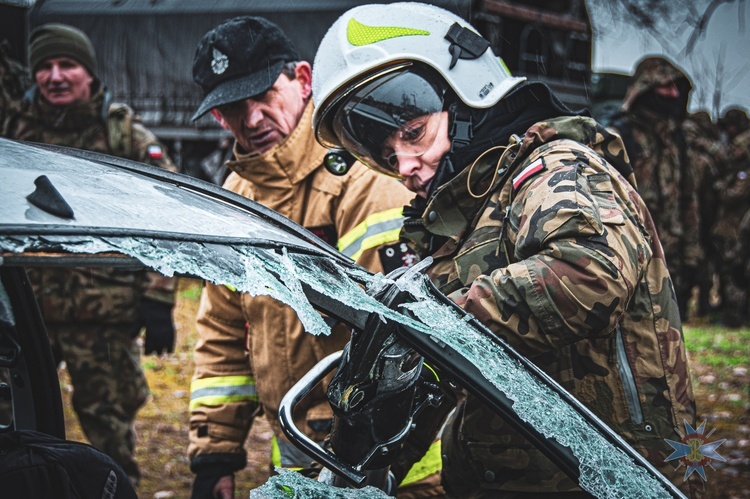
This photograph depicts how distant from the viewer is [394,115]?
2.22 meters

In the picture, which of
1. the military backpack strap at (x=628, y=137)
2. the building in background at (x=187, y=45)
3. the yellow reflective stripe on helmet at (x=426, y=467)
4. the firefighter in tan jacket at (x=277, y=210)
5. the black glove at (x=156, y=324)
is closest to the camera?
the yellow reflective stripe on helmet at (x=426, y=467)

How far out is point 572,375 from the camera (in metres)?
1.94

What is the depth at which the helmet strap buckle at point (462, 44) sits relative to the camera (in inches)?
86.2

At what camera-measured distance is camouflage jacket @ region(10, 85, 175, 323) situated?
14.4ft

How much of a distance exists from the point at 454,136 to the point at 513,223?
390 mm

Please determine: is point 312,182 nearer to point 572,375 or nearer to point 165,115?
point 572,375

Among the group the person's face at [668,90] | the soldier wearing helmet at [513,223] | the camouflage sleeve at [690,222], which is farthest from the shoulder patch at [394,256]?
the camouflage sleeve at [690,222]

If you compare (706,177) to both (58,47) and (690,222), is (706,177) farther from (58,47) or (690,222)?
(58,47)

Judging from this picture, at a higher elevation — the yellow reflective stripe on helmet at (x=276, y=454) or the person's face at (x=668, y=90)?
the person's face at (x=668, y=90)

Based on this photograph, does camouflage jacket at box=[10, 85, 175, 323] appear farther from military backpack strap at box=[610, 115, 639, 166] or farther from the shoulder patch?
military backpack strap at box=[610, 115, 639, 166]

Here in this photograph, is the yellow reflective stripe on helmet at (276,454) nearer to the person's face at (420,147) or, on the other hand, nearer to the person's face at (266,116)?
the person's face at (266,116)

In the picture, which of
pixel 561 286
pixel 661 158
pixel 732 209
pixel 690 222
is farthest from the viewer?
pixel 732 209

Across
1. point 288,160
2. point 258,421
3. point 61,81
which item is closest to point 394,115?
point 288,160

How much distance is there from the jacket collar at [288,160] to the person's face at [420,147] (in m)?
0.63
